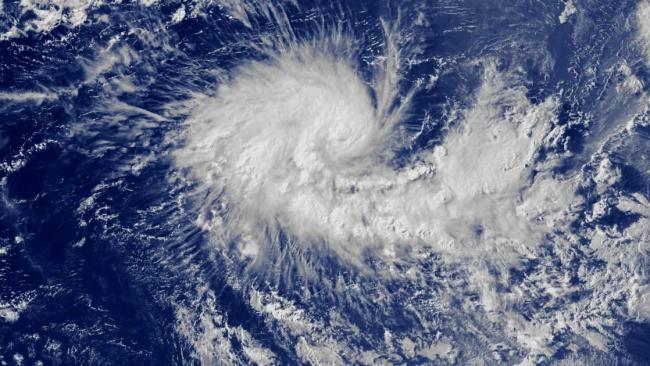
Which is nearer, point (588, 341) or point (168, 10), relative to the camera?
point (168, 10)

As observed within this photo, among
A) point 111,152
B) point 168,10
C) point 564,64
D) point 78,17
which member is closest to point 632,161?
point 564,64

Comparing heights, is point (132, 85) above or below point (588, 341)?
above

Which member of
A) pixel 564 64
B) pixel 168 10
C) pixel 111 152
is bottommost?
pixel 564 64

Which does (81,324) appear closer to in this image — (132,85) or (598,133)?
(132,85)

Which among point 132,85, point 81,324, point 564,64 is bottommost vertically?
point 81,324

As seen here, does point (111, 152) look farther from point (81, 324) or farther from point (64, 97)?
point (81, 324)

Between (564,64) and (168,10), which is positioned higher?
(168,10)

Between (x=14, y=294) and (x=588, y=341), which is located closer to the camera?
(x=14, y=294)

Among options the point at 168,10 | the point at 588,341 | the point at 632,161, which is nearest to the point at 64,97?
the point at 168,10
